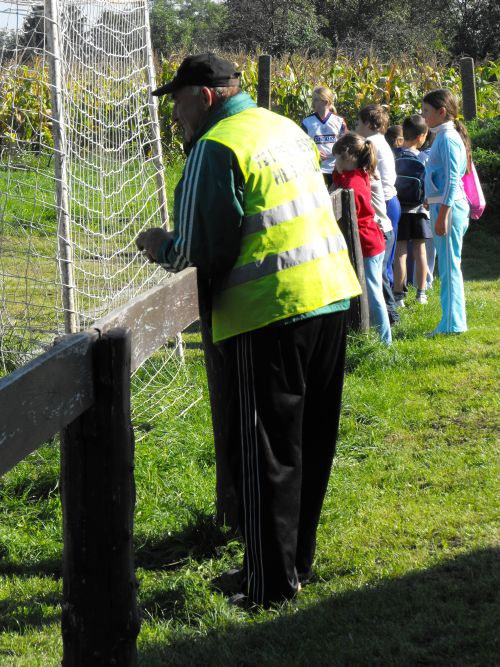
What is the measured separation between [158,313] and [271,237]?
0.53 meters

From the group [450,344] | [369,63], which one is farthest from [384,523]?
[369,63]

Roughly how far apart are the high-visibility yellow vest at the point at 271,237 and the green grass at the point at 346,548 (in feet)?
3.63

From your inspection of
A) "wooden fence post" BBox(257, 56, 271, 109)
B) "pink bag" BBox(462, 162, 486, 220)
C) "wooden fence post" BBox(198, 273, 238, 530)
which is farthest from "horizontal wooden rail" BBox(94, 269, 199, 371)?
"wooden fence post" BBox(257, 56, 271, 109)

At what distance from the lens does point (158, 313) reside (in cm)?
352

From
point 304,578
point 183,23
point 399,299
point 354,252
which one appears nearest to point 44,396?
point 304,578

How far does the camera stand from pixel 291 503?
3.55 meters

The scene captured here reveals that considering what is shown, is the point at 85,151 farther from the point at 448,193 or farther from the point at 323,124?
the point at 323,124

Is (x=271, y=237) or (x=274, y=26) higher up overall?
(x=271, y=237)

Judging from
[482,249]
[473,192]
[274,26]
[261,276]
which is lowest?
[482,249]

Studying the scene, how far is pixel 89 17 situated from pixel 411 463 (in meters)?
3.82

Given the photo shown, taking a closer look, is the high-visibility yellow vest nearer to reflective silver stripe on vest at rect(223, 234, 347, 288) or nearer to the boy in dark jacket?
reflective silver stripe on vest at rect(223, 234, 347, 288)

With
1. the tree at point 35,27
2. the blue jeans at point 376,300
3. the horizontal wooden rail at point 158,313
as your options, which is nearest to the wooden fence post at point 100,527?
the horizontal wooden rail at point 158,313

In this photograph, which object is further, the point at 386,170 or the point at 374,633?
the point at 386,170

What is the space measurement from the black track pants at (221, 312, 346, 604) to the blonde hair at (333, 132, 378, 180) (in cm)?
403
